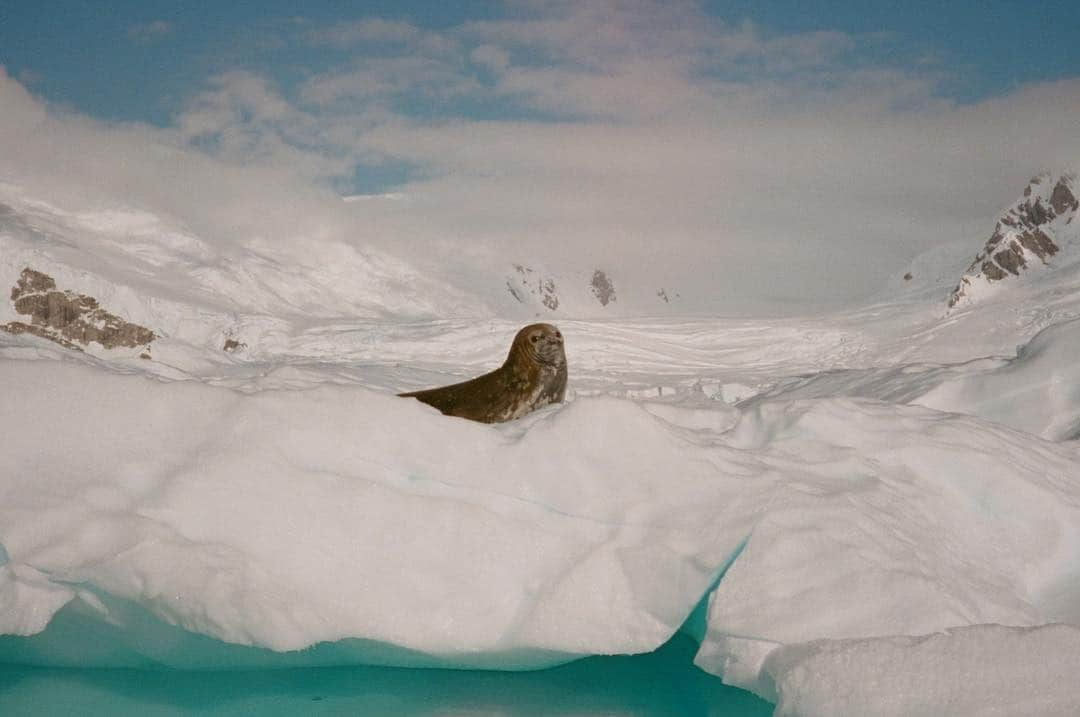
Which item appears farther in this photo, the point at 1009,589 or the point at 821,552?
the point at 1009,589

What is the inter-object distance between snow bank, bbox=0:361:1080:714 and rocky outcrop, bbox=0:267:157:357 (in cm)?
8475

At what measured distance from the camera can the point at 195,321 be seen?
254ft

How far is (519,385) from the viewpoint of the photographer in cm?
628

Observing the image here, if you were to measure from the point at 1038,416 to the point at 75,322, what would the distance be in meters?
99.7

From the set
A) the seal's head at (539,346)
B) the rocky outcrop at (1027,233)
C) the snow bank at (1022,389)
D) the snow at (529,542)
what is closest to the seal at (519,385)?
the seal's head at (539,346)

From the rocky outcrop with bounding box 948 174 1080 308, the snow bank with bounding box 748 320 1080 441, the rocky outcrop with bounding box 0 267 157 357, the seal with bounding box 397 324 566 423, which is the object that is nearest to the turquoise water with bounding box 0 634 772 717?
the seal with bounding box 397 324 566 423

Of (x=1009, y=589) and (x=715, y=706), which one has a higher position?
(x=1009, y=589)

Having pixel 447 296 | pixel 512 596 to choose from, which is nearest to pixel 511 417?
pixel 512 596

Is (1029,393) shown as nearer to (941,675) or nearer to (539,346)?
(539,346)

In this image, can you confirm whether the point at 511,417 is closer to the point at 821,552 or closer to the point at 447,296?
the point at 821,552

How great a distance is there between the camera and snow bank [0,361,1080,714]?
308 cm

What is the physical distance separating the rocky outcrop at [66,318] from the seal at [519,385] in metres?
82.6

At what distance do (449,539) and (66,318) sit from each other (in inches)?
3998

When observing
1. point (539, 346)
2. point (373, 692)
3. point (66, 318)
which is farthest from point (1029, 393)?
point (66, 318)
